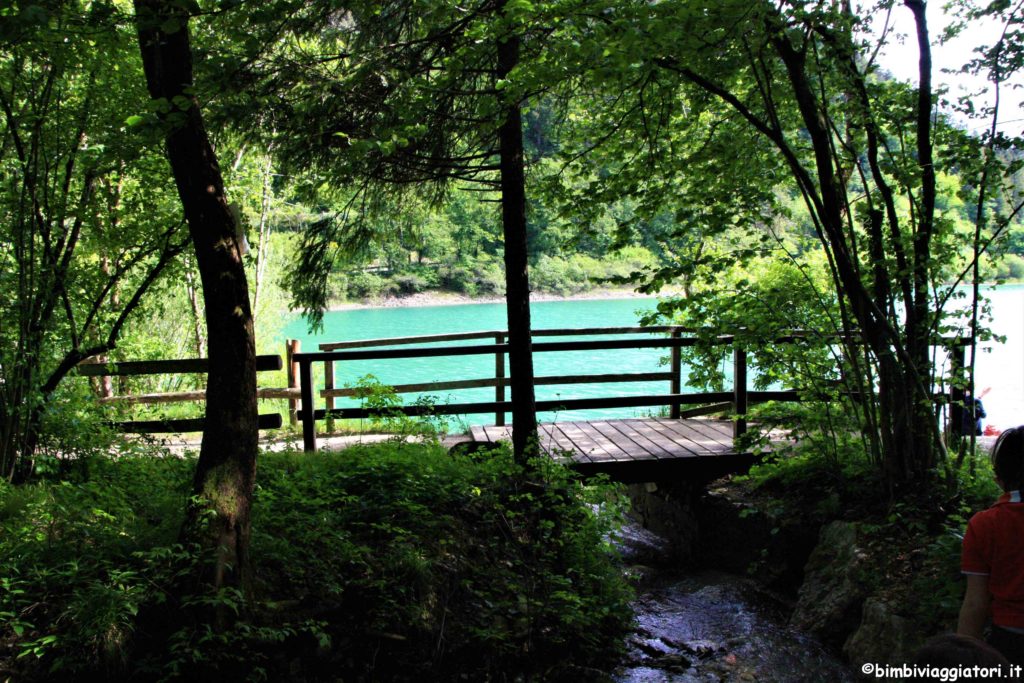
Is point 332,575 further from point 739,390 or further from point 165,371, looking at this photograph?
point 739,390

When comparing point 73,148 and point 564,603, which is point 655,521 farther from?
point 73,148

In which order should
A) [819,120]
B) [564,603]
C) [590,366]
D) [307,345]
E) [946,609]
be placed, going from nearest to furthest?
1. [946,609]
2. [564,603]
3. [819,120]
4. [590,366]
5. [307,345]

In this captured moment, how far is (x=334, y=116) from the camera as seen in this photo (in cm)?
445

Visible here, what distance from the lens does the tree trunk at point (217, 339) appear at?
3.47m

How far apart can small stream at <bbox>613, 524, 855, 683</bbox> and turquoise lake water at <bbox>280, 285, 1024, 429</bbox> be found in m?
2.30

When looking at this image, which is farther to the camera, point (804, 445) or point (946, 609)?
point (804, 445)

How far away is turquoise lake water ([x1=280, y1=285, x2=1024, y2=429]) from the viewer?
17.3 meters

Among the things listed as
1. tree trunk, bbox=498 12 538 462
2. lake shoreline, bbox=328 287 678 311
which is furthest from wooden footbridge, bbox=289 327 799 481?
lake shoreline, bbox=328 287 678 311

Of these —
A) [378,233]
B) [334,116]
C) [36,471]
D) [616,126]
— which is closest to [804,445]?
[616,126]

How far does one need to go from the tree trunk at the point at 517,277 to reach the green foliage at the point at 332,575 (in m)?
0.30

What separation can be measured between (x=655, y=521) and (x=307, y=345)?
25361 mm

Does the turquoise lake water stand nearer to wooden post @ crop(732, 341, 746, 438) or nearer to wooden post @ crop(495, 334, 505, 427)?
wooden post @ crop(495, 334, 505, 427)

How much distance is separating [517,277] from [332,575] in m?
2.45

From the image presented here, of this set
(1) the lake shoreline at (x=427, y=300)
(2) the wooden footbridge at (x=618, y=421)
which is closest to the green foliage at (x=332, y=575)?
(2) the wooden footbridge at (x=618, y=421)
